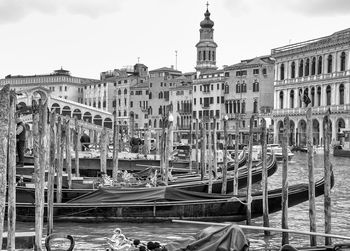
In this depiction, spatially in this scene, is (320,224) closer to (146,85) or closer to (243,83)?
(243,83)

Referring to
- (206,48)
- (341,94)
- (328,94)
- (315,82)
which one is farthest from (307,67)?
(206,48)

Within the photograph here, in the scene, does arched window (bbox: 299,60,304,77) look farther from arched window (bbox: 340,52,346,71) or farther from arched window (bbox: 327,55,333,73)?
arched window (bbox: 340,52,346,71)

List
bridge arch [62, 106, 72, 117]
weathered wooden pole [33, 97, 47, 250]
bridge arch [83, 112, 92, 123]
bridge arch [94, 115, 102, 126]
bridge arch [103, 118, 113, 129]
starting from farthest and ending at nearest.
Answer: bridge arch [103, 118, 113, 129] < bridge arch [94, 115, 102, 126] < bridge arch [83, 112, 92, 123] < bridge arch [62, 106, 72, 117] < weathered wooden pole [33, 97, 47, 250]

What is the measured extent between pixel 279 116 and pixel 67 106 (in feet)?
51.2

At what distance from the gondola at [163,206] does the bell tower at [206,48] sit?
48.3m

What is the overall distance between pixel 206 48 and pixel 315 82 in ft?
72.4

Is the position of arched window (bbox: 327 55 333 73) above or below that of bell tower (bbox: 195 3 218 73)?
below

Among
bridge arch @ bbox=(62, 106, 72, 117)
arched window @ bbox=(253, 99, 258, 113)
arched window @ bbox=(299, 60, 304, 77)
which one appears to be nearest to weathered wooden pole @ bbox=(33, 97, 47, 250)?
arched window @ bbox=(299, 60, 304, 77)

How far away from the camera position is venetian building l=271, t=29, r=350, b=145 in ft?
125

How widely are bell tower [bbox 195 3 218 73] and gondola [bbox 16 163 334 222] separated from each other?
4830cm

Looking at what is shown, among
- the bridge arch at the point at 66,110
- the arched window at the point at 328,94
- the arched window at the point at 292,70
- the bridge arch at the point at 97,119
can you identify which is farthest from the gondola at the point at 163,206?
the bridge arch at the point at 97,119

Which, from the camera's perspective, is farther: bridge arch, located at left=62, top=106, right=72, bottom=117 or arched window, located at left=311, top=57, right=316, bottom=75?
bridge arch, located at left=62, top=106, right=72, bottom=117

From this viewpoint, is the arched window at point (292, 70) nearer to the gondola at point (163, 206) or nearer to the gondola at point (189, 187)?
the gondola at point (189, 187)

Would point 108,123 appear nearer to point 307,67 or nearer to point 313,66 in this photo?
point 307,67
